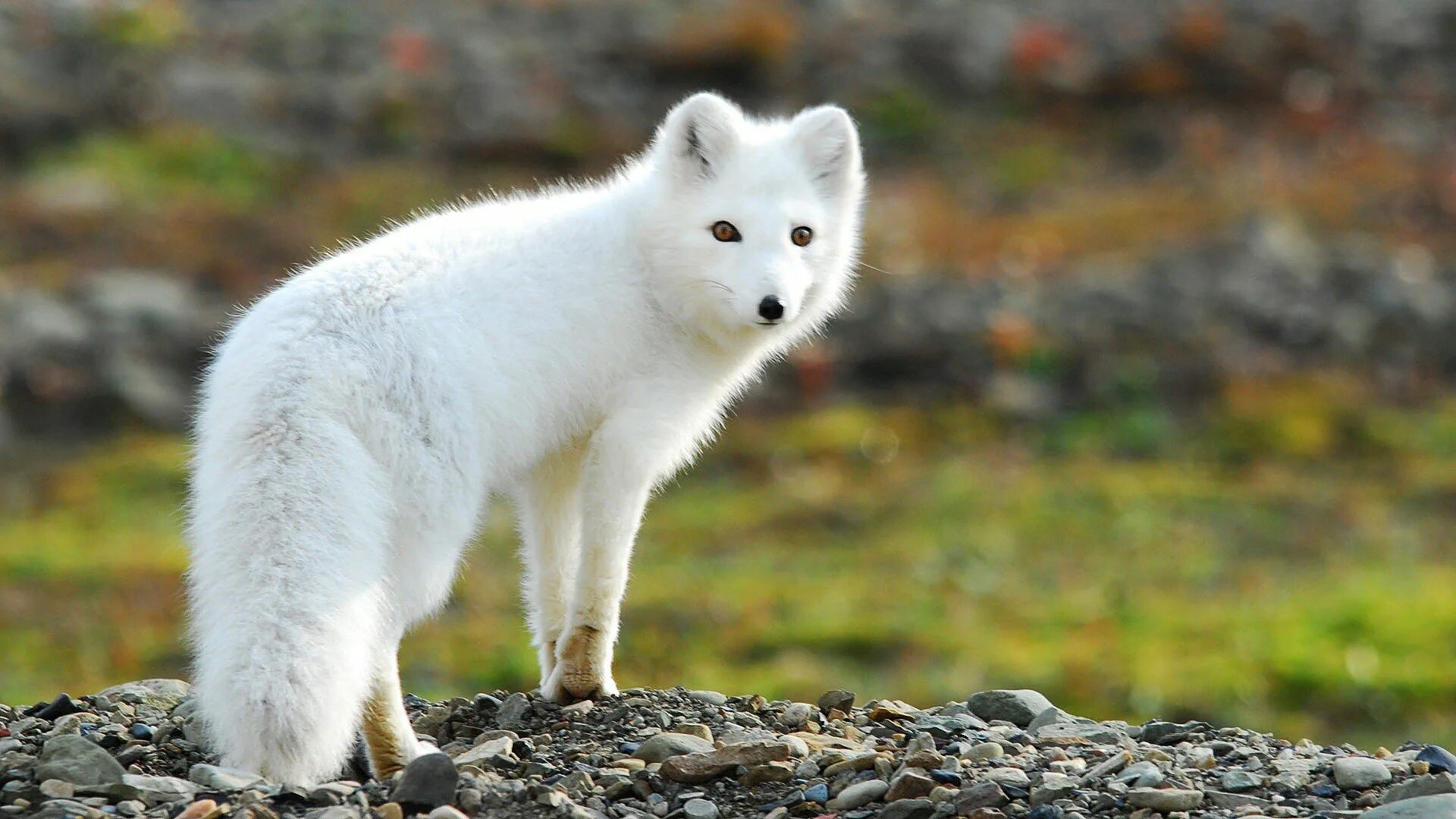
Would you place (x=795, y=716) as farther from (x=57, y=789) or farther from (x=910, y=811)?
(x=57, y=789)

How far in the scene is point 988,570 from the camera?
12344 millimetres

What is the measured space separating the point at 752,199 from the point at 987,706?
2220 millimetres

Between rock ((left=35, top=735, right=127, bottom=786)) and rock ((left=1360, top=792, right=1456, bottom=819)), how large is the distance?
149 inches

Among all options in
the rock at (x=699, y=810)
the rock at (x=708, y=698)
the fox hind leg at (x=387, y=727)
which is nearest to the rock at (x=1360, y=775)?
the rock at (x=699, y=810)

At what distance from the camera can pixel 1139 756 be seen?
210 inches

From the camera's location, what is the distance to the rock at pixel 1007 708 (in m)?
6.16

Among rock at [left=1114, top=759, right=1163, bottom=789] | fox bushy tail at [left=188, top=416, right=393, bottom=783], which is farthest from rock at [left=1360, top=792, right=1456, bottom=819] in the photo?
fox bushy tail at [left=188, top=416, right=393, bottom=783]

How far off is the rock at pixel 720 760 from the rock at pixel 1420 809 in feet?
5.92

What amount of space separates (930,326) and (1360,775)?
448 inches

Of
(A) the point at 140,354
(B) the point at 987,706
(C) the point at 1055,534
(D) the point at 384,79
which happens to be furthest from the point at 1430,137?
(B) the point at 987,706

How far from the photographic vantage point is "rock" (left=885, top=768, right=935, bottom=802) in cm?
480

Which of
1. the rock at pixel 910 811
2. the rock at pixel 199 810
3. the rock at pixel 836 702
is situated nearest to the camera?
the rock at pixel 199 810

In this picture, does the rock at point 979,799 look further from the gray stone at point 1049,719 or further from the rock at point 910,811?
the gray stone at point 1049,719

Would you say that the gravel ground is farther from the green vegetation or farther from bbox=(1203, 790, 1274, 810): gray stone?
the green vegetation
